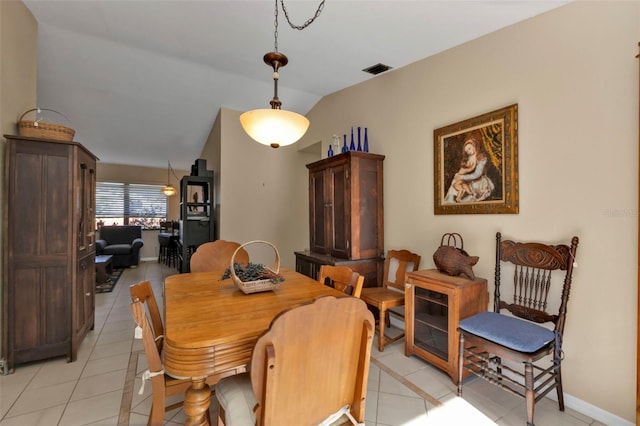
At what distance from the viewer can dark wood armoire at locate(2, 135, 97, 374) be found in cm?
211

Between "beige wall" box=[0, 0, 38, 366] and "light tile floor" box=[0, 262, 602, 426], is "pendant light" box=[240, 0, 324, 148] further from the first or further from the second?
"beige wall" box=[0, 0, 38, 366]

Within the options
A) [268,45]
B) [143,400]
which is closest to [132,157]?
[268,45]

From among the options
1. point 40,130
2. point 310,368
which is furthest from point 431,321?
point 40,130

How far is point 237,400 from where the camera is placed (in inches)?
45.1

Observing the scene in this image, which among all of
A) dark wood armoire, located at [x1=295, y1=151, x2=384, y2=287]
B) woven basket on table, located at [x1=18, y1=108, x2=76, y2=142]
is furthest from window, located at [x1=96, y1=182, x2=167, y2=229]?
dark wood armoire, located at [x1=295, y1=151, x2=384, y2=287]

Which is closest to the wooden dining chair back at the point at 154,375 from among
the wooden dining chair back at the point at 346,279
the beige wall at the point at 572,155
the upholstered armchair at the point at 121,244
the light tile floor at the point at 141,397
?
the light tile floor at the point at 141,397

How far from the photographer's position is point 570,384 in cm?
180

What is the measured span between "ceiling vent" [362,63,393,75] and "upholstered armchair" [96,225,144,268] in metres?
6.23

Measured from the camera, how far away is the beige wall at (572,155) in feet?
5.24

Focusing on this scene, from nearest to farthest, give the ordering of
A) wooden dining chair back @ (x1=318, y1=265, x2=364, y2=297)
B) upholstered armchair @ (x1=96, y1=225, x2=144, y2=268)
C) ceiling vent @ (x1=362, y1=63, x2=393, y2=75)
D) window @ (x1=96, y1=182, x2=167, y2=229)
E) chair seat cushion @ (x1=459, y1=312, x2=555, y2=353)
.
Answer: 1. chair seat cushion @ (x1=459, y1=312, x2=555, y2=353)
2. wooden dining chair back @ (x1=318, y1=265, x2=364, y2=297)
3. ceiling vent @ (x1=362, y1=63, x2=393, y2=75)
4. upholstered armchair @ (x1=96, y1=225, x2=144, y2=268)
5. window @ (x1=96, y1=182, x2=167, y2=229)

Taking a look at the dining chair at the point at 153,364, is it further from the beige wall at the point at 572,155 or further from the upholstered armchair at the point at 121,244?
the upholstered armchair at the point at 121,244

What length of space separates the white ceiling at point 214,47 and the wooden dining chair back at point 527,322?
66.1 inches

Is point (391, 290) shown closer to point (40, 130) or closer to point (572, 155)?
point (572, 155)

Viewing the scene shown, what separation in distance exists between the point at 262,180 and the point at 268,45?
224cm
